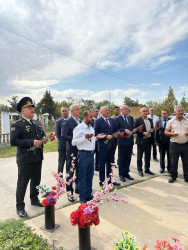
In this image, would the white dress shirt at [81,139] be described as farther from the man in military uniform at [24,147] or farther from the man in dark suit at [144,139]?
the man in dark suit at [144,139]

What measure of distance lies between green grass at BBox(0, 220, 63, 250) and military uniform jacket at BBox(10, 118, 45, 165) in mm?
1003

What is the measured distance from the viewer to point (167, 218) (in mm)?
2955

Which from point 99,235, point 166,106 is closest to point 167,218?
point 99,235

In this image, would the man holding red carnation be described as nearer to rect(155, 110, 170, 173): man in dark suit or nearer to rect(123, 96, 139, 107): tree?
rect(155, 110, 170, 173): man in dark suit

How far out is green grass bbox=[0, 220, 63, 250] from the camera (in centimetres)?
222

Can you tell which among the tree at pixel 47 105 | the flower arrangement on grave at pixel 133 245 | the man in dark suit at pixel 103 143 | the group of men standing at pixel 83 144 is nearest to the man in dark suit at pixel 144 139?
the group of men standing at pixel 83 144

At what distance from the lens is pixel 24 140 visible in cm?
308

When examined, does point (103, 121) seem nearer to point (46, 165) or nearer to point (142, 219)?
point (142, 219)

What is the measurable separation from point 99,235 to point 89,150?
4.52 ft

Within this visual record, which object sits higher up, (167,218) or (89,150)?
(89,150)

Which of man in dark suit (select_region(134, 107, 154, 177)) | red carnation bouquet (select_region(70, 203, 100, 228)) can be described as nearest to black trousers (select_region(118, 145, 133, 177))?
man in dark suit (select_region(134, 107, 154, 177))

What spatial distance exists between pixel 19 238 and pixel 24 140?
1453mm

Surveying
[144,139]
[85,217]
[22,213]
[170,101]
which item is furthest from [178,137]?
[170,101]

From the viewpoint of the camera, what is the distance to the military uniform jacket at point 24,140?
3.07 m
